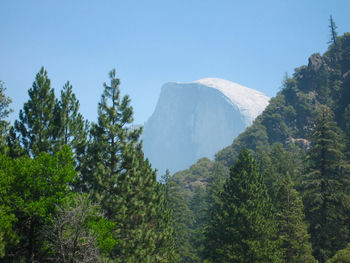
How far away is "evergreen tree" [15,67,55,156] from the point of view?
18438mm

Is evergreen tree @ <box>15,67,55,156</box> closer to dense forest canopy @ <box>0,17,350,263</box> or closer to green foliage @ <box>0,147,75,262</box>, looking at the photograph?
dense forest canopy @ <box>0,17,350,263</box>

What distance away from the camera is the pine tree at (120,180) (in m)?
17.6

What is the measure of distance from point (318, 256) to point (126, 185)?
2111 centimetres

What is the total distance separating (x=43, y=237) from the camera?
1526 centimetres

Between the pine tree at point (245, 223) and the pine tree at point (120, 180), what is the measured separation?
281 inches

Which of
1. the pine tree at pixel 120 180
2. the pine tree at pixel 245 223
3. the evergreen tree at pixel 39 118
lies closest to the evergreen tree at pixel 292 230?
the pine tree at pixel 245 223

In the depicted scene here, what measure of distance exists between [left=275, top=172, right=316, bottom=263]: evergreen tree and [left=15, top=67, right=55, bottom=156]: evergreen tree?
20372 millimetres

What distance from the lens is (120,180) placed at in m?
18.7

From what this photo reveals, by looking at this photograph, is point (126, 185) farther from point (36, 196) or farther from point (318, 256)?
point (318, 256)

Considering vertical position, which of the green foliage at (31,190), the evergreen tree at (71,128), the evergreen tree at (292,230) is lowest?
the evergreen tree at (292,230)

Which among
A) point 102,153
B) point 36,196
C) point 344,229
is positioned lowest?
point 344,229

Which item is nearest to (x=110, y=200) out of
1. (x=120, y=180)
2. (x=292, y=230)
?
(x=120, y=180)

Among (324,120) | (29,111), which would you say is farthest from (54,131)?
(324,120)

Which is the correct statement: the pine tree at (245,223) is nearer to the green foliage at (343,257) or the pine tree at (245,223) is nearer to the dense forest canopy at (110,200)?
the dense forest canopy at (110,200)
